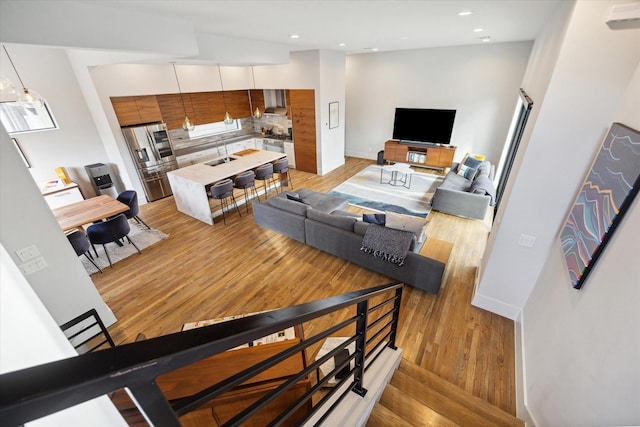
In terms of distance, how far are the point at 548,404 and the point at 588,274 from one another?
912 mm

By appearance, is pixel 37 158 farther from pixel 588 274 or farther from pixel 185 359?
pixel 588 274

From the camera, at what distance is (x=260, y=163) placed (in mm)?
5625

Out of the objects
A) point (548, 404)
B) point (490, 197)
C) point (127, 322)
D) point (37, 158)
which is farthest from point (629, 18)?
point (37, 158)

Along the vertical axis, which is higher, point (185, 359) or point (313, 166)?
point (185, 359)

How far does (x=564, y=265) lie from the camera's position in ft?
6.94

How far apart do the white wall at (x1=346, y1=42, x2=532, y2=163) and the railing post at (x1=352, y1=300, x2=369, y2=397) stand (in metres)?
7.32

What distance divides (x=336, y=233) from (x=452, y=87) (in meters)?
5.68

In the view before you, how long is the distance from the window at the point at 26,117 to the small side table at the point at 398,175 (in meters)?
6.82

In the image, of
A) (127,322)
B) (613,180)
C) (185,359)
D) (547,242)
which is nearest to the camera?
(185,359)

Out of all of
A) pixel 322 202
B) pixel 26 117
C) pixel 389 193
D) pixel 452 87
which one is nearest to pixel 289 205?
pixel 322 202

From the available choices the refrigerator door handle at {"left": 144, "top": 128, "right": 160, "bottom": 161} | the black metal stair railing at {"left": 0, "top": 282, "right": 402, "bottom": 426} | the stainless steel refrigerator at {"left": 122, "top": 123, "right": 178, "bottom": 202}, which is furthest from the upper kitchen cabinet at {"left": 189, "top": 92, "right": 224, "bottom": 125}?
the black metal stair railing at {"left": 0, "top": 282, "right": 402, "bottom": 426}

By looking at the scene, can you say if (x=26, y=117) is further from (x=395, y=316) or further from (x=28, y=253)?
(x=395, y=316)

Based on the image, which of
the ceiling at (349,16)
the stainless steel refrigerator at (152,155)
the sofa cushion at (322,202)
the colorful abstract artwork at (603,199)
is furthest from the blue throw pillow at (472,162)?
the stainless steel refrigerator at (152,155)

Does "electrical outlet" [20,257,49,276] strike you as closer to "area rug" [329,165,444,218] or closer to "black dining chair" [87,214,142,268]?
"black dining chair" [87,214,142,268]
